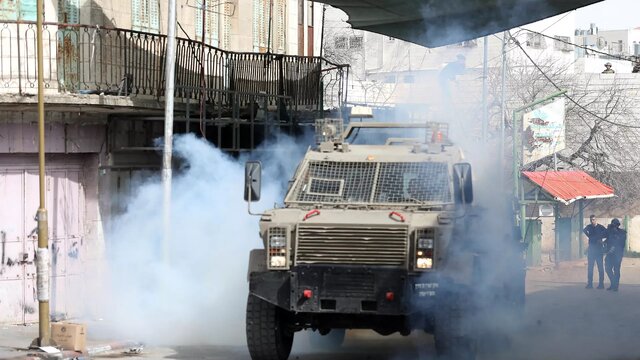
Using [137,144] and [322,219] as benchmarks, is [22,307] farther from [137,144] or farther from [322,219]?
[322,219]

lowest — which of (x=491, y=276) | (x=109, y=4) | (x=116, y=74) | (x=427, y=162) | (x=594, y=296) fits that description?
(x=594, y=296)

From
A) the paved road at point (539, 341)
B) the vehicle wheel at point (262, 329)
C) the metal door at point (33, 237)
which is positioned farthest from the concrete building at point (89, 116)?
the vehicle wheel at point (262, 329)

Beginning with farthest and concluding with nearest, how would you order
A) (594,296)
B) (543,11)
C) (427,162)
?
(594,296) → (543,11) → (427,162)

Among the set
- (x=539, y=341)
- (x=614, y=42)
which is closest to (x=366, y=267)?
(x=539, y=341)

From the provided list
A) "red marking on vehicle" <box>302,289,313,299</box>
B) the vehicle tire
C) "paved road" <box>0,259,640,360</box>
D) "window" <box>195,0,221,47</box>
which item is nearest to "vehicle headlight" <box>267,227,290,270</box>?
"red marking on vehicle" <box>302,289,313,299</box>

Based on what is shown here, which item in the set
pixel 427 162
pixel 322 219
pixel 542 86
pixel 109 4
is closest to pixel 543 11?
pixel 427 162

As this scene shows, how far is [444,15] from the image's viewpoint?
16.2 m

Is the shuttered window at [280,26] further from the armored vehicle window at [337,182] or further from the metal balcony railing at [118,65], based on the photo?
the armored vehicle window at [337,182]

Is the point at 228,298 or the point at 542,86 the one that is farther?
the point at 542,86

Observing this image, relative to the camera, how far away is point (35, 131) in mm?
17203

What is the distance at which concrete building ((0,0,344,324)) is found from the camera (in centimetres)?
1691

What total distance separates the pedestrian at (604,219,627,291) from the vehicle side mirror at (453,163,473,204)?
12.0 m

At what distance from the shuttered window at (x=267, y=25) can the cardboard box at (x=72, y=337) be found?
904 cm

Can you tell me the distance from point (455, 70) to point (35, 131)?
9681 millimetres
